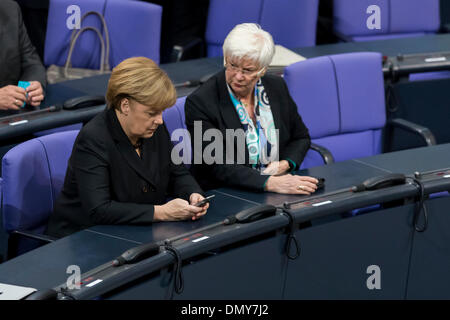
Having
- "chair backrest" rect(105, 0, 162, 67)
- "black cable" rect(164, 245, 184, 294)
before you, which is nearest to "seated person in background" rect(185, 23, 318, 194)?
"black cable" rect(164, 245, 184, 294)

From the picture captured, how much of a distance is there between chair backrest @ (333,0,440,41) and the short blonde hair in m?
2.83

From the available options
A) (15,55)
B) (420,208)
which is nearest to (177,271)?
(420,208)

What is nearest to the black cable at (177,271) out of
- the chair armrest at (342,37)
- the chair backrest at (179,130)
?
the chair backrest at (179,130)

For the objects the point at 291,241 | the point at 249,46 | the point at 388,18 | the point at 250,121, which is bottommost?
the point at 291,241

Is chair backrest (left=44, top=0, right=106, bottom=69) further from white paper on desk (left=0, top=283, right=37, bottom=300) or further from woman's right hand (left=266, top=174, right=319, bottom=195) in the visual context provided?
white paper on desk (left=0, top=283, right=37, bottom=300)

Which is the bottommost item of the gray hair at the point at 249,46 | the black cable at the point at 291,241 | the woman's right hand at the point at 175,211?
the black cable at the point at 291,241

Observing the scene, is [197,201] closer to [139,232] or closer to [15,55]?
[139,232]

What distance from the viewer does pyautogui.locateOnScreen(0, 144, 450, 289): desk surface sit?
2.11 m

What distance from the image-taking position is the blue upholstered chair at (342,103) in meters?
3.43

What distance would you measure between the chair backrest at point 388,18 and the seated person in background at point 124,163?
2.75 metres

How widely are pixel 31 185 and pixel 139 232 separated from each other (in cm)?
Answer: 47

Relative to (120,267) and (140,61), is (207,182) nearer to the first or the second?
(140,61)

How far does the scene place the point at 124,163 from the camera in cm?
246

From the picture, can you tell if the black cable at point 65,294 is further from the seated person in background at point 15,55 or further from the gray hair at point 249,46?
the seated person in background at point 15,55
